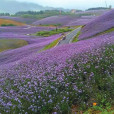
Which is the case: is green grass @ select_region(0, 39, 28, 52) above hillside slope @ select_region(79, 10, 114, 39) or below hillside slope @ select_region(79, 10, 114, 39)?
below

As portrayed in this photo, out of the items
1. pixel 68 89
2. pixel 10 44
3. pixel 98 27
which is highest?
pixel 98 27

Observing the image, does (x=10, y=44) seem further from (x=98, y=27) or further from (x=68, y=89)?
(x=68, y=89)

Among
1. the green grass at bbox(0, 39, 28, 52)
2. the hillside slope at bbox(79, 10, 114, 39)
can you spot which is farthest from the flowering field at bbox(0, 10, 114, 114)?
the green grass at bbox(0, 39, 28, 52)

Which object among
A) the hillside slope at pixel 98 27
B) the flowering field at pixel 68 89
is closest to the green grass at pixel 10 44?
the hillside slope at pixel 98 27

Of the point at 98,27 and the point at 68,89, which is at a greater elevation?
the point at 98,27

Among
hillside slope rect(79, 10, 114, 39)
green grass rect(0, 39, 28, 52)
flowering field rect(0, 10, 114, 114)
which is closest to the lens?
flowering field rect(0, 10, 114, 114)

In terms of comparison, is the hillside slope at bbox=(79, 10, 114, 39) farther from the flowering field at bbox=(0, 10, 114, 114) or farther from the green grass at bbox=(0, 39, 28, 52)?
the flowering field at bbox=(0, 10, 114, 114)

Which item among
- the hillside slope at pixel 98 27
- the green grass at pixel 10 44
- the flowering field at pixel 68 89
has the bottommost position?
→ the green grass at pixel 10 44

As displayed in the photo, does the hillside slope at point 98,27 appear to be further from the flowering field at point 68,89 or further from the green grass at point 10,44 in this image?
the flowering field at point 68,89

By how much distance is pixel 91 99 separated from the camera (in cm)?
722

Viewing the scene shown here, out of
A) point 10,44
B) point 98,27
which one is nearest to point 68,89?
point 98,27

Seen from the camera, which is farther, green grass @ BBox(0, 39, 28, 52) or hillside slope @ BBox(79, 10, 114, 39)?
green grass @ BBox(0, 39, 28, 52)

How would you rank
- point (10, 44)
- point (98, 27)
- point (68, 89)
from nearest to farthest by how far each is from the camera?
point (68, 89) → point (98, 27) → point (10, 44)

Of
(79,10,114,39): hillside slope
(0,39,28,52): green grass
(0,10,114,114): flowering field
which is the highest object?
(79,10,114,39): hillside slope
